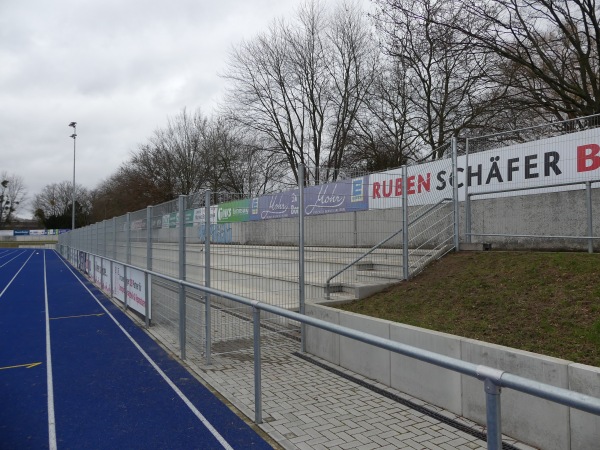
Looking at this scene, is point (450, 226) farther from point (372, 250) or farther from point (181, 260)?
point (181, 260)

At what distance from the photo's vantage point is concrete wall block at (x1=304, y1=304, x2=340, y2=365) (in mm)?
6441

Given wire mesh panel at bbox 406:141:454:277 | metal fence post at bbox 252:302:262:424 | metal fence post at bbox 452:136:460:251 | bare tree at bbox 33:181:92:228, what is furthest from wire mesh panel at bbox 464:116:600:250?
bare tree at bbox 33:181:92:228

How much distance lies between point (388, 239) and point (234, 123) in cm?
2291

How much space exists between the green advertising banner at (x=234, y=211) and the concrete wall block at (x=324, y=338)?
179 cm

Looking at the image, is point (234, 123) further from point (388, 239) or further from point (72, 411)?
point (72, 411)

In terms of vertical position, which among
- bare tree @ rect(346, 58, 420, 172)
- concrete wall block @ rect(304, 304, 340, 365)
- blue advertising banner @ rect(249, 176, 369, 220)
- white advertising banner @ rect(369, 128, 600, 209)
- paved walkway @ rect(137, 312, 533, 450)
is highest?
bare tree @ rect(346, 58, 420, 172)

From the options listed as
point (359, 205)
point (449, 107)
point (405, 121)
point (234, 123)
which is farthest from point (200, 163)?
point (359, 205)

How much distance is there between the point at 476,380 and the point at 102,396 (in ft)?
13.5

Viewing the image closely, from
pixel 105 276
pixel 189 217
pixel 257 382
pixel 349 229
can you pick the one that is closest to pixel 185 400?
pixel 257 382

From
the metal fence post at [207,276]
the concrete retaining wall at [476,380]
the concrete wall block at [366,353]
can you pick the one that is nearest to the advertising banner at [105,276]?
the metal fence post at [207,276]

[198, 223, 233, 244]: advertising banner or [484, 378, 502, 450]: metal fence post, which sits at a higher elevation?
[198, 223, 233, 244]: advertising banner

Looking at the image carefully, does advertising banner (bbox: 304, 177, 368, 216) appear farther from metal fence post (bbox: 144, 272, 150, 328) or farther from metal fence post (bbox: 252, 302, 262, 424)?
metal fence post (bbox: 144, 272, 150, 328)

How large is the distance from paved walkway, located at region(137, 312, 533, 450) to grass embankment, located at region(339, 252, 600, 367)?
3.10 feet

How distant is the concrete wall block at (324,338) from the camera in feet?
21.1
